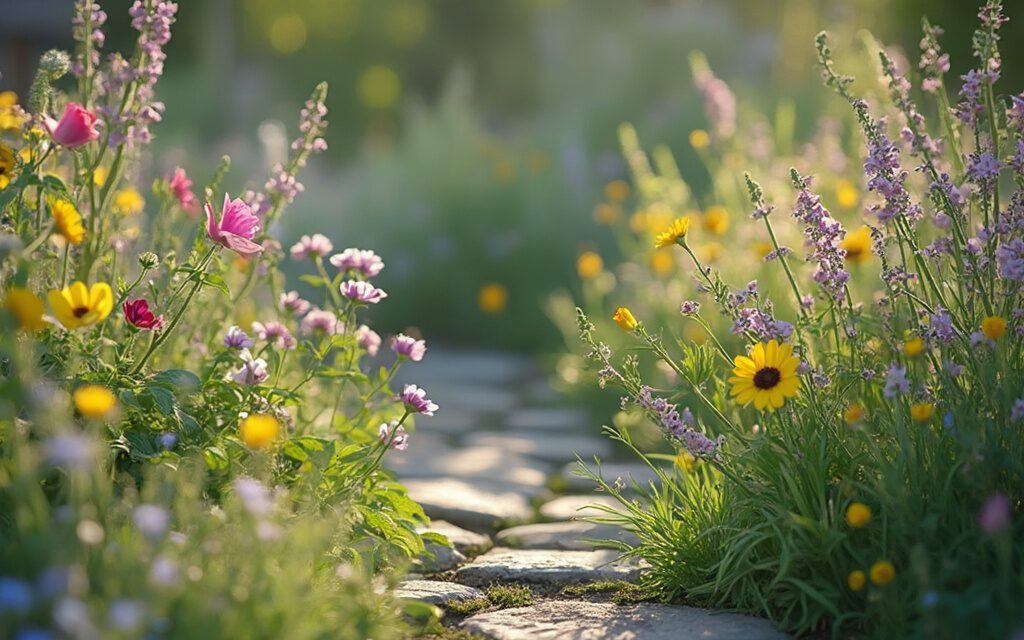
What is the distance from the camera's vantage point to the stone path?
2.07 meters

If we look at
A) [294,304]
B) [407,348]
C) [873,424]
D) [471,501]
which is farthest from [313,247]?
[873,424]

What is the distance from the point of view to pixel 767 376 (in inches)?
80.0

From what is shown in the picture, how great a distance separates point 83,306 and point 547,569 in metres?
1.17

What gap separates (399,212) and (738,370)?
491 centimetres

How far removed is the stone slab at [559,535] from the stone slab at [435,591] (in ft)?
1.45

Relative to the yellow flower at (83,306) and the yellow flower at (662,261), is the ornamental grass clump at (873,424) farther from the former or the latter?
the yellow flower at (662,261)

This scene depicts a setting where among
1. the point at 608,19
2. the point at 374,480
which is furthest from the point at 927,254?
the point at 608,19

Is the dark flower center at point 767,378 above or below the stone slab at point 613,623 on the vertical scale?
above

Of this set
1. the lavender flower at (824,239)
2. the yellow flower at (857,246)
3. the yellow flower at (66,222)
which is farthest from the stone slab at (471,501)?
the yellow flower at (66,222)

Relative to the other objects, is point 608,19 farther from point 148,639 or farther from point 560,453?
point 148,639

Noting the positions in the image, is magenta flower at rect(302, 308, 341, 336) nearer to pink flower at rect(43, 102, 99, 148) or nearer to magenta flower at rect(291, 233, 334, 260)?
magenta flower at rect(291, 233, 334, 260)

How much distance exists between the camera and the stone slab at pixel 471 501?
3023 mm

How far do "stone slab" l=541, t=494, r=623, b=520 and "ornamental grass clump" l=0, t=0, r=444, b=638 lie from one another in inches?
20.1

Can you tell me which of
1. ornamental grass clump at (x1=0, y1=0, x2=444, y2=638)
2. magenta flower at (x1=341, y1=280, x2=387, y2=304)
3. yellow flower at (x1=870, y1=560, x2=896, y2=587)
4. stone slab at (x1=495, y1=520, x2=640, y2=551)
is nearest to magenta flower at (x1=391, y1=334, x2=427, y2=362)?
ornamental grass clump at (x1=0, y1=0, x2=444, y2=638)
